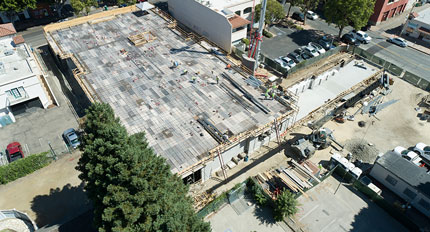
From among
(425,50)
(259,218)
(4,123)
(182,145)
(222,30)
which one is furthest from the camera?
(425,50)

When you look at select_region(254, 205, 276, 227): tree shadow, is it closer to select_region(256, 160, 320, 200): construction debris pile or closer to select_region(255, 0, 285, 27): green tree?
select_region(256, 160, 320, 200): construction debris pile

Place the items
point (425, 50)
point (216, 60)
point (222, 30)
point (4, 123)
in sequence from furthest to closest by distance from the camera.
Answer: point (425, 50), point (222, 30), point (216, 60), point (4, 123)

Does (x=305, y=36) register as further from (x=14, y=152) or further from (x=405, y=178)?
(x=14, y=152)

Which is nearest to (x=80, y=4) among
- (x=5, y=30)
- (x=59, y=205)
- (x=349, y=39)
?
(x=5, y=30)

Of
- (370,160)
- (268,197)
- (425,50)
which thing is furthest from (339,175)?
(425,50)

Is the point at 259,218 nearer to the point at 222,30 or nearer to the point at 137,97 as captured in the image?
the point at 137,97

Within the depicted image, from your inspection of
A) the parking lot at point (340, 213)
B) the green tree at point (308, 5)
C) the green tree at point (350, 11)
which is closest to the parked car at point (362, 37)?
the green tree at point (350, 11)

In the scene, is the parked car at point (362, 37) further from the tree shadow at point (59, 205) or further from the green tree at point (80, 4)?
the tree shadow at point (59, 205)

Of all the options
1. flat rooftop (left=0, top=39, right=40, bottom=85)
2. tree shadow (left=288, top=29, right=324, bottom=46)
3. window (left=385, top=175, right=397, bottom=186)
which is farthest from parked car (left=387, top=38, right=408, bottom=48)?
flat rooftop (left=0, top=39, right=40, bottom=85)
